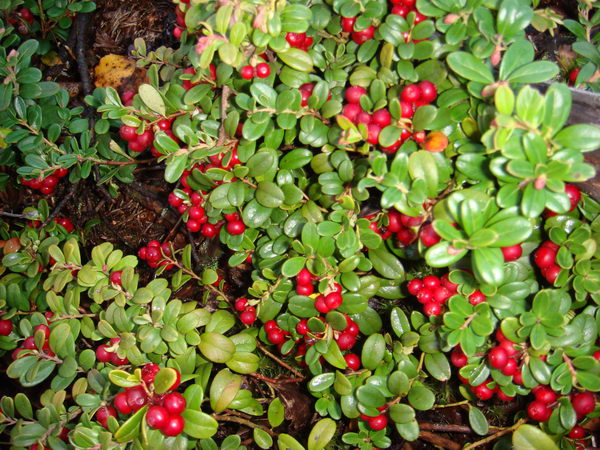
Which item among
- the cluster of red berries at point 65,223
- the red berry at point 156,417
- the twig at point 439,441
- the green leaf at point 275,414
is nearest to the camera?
the red berry at point 156,417

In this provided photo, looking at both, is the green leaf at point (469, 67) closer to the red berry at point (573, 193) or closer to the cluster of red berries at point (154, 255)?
the red berry at point (573, 193)

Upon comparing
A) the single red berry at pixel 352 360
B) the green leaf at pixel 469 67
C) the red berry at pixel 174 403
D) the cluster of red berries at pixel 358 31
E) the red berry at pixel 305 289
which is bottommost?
the single red berry at pixel 352 360

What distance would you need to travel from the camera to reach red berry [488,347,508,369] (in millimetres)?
1552

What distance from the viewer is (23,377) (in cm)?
185

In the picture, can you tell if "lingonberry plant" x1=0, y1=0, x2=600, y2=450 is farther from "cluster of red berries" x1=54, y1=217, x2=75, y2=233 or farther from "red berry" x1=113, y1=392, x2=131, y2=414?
"cluster of red berries" x1=54, y1=217, x2=75, y2=233

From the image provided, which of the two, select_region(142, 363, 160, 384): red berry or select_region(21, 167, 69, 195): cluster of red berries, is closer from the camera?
select_region(142, 363, 160, 384): red berry

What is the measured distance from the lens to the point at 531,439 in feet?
5.33

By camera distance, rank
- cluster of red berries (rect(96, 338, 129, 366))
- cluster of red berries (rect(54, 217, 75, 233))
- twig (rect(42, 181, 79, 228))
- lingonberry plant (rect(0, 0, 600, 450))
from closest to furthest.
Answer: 1. lingonberry plant (rect(0, 0, 600, 450))
2. cluster of red berries (rect(96, 338, 129, 366))
3. twig (rect(42, 181, 79, 228))
4. cluster of red berries (rect(54, 217, 75, 233))

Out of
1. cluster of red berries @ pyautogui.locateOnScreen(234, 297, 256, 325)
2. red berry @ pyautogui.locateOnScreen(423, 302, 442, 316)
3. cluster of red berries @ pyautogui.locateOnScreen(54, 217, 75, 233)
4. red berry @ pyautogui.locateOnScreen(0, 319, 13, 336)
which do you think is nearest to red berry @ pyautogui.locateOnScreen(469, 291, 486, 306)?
red berry @ pyautogui.locateOnScreen(423, 302, 442, 316)

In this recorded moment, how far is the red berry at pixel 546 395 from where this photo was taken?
1.64 metres

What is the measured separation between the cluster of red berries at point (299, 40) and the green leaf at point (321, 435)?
1419 mm

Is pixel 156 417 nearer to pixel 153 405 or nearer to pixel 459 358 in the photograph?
pixel 153 405

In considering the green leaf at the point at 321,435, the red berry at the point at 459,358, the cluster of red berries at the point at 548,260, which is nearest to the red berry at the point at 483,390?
the red berry at the point at 459,358

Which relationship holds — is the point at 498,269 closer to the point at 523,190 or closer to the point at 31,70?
the point at 523,190
